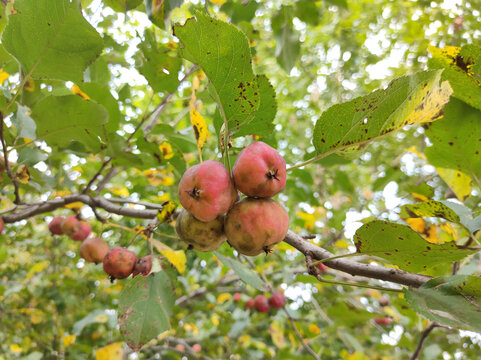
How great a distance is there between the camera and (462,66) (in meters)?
A: 0.89

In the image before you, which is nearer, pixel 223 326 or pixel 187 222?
pixel 187 222

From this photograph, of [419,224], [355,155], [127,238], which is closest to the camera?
[355,155]

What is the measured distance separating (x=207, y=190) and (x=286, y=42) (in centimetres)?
147

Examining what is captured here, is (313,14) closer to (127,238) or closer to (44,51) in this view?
(44,51)

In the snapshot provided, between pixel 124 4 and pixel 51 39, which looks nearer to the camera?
pixel 51 39

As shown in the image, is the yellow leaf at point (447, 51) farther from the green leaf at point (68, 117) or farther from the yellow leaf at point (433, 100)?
the green leaf at point (68, 117)

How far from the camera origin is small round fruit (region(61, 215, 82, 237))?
187 centimetres

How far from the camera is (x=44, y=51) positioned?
1022 millimetres

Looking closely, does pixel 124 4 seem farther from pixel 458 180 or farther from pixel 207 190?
pixel 458 180

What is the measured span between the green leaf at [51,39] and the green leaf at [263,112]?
0.51 meters

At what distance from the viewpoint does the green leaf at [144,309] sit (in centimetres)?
101

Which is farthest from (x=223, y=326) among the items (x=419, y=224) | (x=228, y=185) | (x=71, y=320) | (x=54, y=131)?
(x=228, y=185)

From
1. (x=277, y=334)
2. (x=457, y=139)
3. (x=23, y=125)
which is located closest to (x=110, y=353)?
(x=23, y=125)

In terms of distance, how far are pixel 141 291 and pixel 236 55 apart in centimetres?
80
